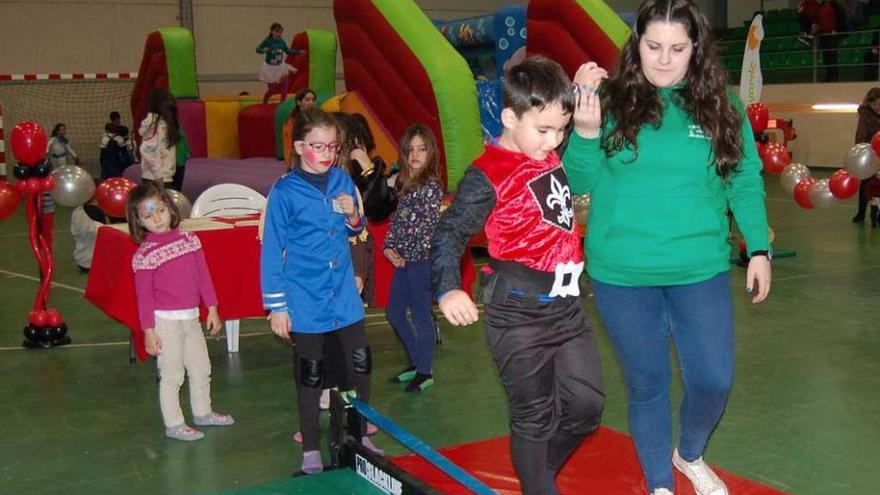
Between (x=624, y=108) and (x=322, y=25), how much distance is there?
1837 cm

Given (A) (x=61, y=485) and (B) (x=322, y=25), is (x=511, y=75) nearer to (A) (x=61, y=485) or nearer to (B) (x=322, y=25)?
(A) (x=61, y=485)

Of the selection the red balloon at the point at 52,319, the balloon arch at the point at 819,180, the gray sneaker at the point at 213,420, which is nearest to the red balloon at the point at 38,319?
the red balloon at the point at 52,319

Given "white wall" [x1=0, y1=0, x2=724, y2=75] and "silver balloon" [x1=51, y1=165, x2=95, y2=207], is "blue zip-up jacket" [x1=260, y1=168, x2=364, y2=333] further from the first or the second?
"white wall" [x1=0, y1=0, x2=724, y2=75]

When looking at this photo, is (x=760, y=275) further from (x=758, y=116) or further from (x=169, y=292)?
(x=758, y=116)

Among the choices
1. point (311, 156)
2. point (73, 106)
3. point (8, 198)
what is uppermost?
point (73, 106)

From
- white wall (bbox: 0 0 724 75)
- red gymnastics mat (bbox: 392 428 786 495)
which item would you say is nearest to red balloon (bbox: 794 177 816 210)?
red gymnastics mat (bbox: 392 428 786 495)

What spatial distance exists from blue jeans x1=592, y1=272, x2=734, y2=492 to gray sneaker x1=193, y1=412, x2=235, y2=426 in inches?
88.9

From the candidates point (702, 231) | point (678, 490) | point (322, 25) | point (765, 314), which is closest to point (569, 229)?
point (702, 231)

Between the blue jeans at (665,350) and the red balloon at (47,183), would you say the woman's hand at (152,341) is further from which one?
the red balloon at (47,183)

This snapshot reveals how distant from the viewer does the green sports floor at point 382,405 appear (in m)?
4.20

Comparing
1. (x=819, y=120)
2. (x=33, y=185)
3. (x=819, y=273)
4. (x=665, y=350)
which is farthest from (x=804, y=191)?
(x=819, y=120)

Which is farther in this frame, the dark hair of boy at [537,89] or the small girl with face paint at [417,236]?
the small girl with face paint at [417,236]

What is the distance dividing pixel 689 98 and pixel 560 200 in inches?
18.1

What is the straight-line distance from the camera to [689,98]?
3068mm
